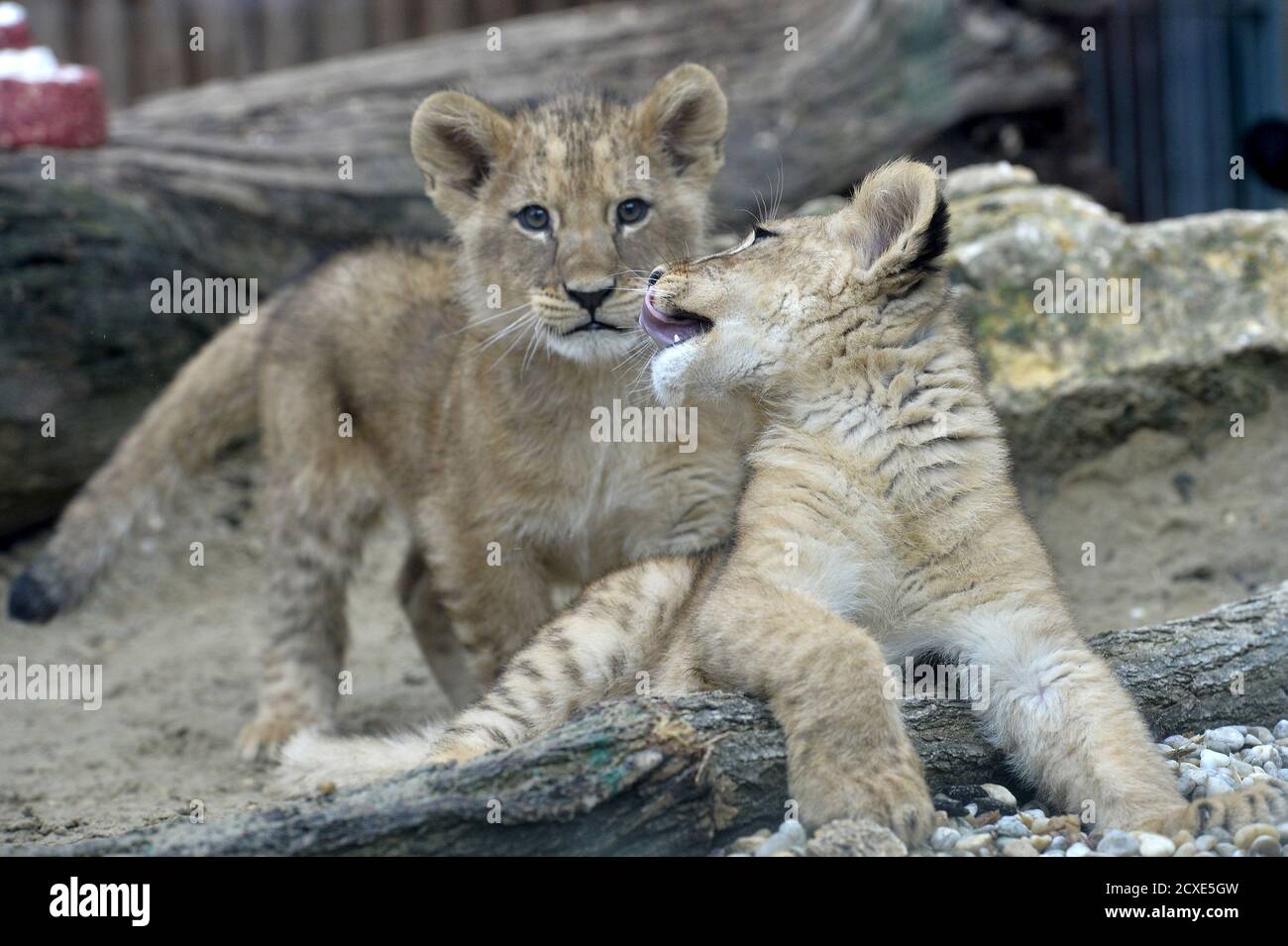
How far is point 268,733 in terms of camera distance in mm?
6801

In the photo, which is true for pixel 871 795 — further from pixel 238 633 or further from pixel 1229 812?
pixel 238 633

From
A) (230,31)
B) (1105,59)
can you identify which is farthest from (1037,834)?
(230,31)

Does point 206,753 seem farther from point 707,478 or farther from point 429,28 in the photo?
point 429,28

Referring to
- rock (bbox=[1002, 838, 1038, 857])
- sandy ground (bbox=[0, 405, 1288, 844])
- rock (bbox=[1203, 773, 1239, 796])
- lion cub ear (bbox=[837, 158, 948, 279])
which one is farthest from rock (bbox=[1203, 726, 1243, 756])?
sandy ground (bbox=[0, 405, 1288, 844])

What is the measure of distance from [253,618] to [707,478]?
12.5 feet

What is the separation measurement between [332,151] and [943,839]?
21.6ft

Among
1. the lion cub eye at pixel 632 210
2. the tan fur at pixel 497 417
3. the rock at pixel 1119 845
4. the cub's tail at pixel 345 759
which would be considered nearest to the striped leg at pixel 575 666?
the cub's tail at pixel 345 759

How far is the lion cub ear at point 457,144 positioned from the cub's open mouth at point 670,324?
162 cm

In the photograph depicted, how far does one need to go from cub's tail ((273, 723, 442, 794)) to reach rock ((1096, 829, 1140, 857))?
2316mm

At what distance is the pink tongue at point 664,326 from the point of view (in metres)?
4.70

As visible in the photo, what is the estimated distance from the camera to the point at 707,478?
591 cm

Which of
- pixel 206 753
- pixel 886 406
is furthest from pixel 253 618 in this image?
pixel 886 406

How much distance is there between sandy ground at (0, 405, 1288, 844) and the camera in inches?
240
